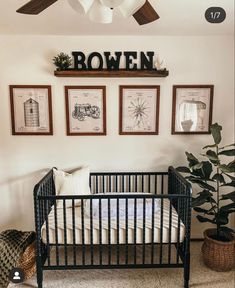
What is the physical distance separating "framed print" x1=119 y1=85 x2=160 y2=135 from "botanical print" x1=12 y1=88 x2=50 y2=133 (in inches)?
33.8

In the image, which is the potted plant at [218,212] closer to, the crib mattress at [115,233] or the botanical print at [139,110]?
the crib mattress at [115,233]

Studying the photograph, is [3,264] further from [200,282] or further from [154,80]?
[154,80]

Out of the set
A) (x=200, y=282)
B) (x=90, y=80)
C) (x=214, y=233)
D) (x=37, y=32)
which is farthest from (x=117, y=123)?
(x=200, y=282)

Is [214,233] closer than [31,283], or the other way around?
[31,283]

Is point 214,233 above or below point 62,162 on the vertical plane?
below

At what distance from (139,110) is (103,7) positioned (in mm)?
1346

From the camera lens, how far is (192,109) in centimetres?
268

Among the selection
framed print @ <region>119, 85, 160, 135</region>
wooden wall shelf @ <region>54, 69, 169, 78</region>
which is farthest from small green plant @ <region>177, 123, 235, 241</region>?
wooden wall shelf @ <region>54, 69, 169, 78</region>

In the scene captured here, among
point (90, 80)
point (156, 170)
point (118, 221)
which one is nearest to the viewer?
point (118, 221)

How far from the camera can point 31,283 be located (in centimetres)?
209

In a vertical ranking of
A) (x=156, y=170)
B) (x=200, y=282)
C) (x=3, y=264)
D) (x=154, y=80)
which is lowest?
(x=200, y=282)

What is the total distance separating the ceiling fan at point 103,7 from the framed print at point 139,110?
0.95 m

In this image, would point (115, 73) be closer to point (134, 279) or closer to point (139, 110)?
point (139, 110)

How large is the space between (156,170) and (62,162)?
111 centimetres
